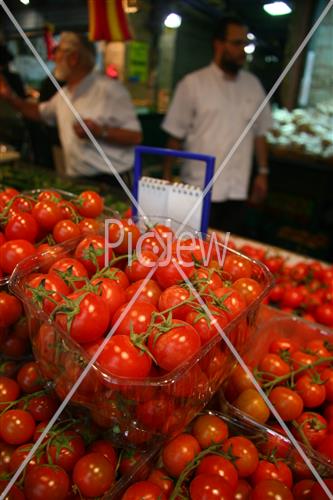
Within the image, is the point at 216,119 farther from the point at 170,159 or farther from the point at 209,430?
the point at 209,430

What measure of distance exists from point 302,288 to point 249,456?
1070mm

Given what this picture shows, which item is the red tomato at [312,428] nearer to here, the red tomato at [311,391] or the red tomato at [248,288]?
the red tomato at [311,391]

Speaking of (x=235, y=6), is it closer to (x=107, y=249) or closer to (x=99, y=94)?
(x=99, y=94)

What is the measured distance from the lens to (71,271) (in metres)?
0.95

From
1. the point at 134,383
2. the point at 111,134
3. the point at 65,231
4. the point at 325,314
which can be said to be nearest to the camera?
the point at 134,383

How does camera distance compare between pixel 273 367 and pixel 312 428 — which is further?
pixel 273 367

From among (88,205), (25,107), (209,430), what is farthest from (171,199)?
A: (25,107)

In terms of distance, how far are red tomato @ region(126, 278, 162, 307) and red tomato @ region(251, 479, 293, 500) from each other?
1.40ft

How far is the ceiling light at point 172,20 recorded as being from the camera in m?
6.35

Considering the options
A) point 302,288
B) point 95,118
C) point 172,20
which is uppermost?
point 172,20

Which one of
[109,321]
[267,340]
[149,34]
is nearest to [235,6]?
[149,34]

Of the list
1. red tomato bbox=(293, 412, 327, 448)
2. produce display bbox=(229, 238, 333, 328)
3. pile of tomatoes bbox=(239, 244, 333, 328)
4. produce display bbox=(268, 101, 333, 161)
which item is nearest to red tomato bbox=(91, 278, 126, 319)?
red tomato bbox=(293, 412, 327, 448)

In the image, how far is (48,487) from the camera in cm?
82

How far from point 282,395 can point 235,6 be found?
6.05 meters
